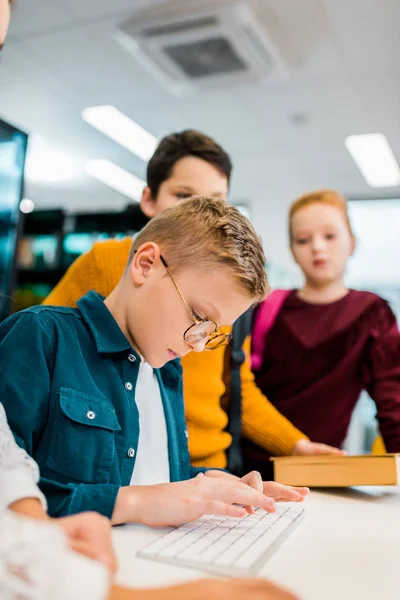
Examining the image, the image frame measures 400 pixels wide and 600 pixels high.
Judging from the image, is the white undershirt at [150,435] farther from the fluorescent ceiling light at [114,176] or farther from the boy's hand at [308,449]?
the fluorescent ceiling light at [114,176]

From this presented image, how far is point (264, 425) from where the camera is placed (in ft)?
4.60

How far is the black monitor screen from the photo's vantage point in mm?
2213

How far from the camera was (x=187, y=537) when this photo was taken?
0.65 meters

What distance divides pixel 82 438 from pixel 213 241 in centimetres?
34

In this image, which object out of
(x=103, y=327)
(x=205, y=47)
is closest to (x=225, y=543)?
(x=103, y=327)

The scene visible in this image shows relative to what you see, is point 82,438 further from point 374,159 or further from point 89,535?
point 374,159

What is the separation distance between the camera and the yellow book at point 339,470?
40.6 inches

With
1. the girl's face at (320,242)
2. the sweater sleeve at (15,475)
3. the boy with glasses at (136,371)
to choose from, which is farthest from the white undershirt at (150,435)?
the girl's face at (320,242)

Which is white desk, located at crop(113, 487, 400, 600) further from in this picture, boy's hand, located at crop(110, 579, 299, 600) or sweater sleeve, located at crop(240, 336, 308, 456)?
sweater sleeve, located at crop(240, 336, 308, 456)

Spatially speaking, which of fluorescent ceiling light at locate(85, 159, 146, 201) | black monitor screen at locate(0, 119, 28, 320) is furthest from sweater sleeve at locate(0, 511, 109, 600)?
fluorescent ceiling light at locate(85, 159, 146, 201)

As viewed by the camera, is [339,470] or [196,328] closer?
[196,328]

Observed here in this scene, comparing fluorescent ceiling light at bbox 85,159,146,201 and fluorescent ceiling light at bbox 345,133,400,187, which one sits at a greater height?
fluorescent ceiling light at bbox 345,133,400,187

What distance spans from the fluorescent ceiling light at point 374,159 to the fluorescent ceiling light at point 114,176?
6.30 feet

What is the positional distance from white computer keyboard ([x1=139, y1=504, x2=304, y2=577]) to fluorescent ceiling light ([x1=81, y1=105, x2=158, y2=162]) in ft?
12.0
